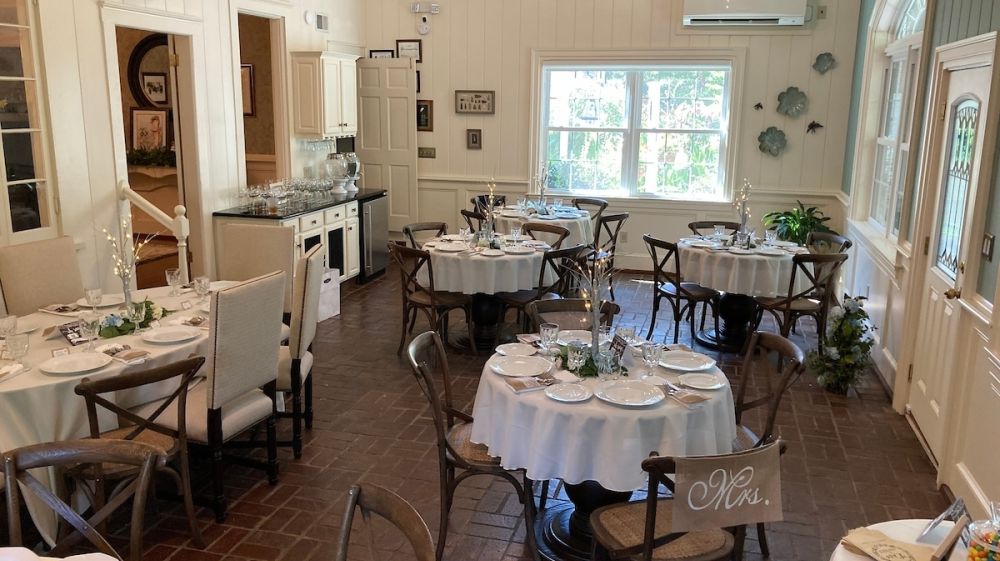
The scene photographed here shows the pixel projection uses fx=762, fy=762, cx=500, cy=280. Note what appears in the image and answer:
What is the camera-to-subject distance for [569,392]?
3.21 m

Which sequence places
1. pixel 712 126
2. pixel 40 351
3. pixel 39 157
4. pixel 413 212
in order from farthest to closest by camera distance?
pixel 413 212, pixel 712 126, pixel 39 157, pixel 40 351

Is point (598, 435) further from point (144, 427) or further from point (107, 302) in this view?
point (107, 302)

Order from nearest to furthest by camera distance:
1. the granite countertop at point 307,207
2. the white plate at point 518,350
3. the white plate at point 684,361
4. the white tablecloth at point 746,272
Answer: the white plate at point 684,361 → the white plate at point 518,350 → the white tablecloth at point 746,272 → the granite countertop at point 307,207

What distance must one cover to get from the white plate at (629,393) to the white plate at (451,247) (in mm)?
3029

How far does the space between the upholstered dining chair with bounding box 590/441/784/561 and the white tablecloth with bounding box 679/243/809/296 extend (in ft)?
11.0

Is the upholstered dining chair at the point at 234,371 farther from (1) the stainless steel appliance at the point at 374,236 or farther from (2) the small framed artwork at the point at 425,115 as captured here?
(2) the small framed artwork at the point at 425,115

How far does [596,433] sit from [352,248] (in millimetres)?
5783

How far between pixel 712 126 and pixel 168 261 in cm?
647

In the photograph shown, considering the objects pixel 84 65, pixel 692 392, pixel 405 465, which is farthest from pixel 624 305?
pixel 84 65

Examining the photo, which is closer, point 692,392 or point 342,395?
point 692,392

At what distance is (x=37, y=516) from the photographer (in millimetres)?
3264

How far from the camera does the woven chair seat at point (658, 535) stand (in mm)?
2713

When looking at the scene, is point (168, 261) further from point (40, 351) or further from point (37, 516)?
point (37, 516)

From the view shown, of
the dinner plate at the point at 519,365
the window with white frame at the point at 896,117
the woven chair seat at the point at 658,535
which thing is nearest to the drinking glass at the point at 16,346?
the dinner plate at the point at 519,365
